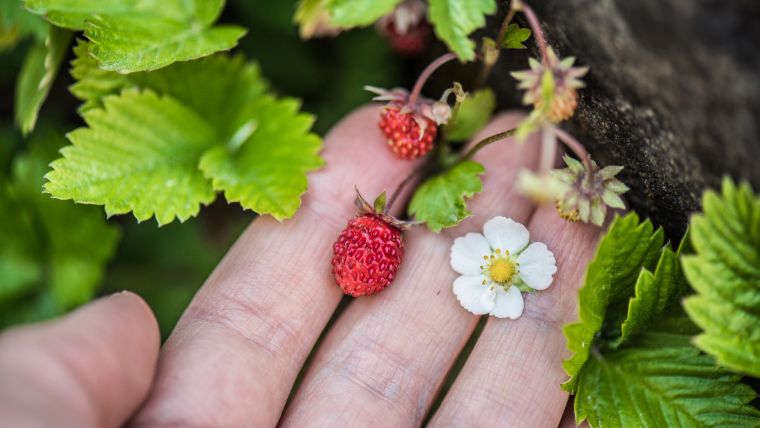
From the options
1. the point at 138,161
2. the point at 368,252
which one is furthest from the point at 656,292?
the point at 138,161

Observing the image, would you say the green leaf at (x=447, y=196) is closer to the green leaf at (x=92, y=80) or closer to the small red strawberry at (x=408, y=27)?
the small red strawberry at (x=408, y=27)

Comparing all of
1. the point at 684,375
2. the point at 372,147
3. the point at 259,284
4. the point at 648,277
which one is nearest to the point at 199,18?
the point at 372,147

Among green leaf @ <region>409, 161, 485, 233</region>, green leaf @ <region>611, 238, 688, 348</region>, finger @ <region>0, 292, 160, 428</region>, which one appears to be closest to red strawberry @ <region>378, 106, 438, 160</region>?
green leaf @ <region>409, 161, 485, 233</region>

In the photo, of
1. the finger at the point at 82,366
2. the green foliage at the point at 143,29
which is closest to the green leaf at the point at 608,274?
the finger at the point at 82,366

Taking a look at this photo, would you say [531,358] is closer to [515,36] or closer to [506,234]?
[506,234]

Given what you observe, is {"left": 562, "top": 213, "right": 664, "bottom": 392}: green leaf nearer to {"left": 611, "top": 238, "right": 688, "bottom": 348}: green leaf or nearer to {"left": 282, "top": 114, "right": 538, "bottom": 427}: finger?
{"left": 611, "top": 238, "right": 688, "bottom": 348}: green leaf

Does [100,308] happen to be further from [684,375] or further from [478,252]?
[684,375]
